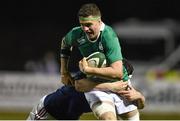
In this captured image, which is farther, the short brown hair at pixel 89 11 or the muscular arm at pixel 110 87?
the muscular arm at pixel 110 87

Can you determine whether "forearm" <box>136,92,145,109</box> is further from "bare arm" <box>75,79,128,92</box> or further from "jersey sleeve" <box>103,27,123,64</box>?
"jersey sleeve" <box>103,27,123,64</box>

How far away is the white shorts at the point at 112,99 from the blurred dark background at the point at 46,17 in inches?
985

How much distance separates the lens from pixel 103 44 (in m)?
9.76

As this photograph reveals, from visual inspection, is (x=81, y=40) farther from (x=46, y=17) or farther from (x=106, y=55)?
(x=46, y=17)

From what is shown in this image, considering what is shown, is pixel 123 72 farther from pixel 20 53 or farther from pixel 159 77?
pixel 20 53

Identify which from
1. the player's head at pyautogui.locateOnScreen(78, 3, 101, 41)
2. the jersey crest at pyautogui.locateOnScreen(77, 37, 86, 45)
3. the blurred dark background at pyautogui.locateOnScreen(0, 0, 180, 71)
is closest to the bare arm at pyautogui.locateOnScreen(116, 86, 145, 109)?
the jersey crest at pyautogui.locateOnScreen(77, 37, 86, 45)

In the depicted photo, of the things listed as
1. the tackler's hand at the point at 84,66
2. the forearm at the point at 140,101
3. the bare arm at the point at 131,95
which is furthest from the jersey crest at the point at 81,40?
the forearm at the point at 140,101

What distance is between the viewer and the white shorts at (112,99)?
1001cm

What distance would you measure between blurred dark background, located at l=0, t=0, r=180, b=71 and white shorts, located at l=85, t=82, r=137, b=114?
82.1ft

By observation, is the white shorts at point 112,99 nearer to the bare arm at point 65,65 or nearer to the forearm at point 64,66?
the bare arm at point 65,65

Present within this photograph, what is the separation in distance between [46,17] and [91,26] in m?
29.3

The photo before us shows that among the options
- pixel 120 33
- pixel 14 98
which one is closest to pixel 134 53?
pixel 120 33

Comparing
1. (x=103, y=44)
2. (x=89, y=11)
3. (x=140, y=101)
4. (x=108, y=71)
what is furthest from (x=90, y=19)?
(x=140, y=101)

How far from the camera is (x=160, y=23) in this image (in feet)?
113
